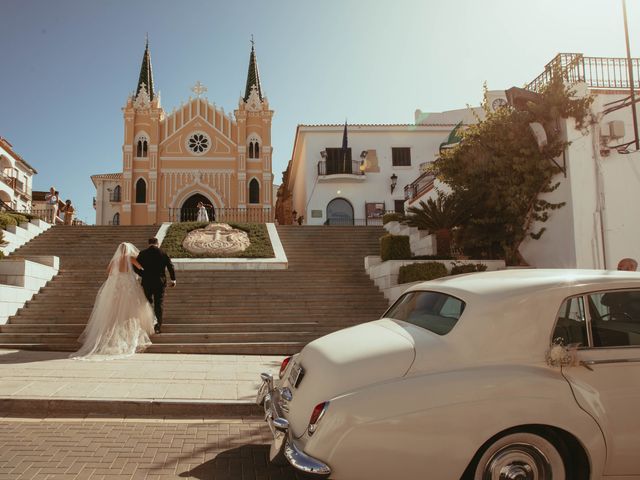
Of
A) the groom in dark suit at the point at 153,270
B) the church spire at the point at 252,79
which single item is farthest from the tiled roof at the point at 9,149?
the groom in dark suit at the point at 153,270

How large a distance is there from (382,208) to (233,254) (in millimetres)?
16724

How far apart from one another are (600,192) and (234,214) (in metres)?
28.9

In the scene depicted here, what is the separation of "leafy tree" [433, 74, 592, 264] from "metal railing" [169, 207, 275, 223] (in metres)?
24.9

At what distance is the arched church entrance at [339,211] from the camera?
107ft

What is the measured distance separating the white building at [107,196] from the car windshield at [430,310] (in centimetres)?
5722

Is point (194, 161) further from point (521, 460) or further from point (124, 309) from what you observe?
point (521, 460)

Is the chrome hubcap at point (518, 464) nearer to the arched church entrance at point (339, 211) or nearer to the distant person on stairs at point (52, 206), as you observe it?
the distant person on stairs at point (52, 206)

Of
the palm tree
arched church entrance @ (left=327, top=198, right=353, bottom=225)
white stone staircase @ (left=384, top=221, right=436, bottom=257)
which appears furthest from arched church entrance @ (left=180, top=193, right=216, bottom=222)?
the palm tree

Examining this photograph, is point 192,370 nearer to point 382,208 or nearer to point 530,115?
point 530,115

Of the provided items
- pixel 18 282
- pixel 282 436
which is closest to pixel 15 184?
pixel 18 282

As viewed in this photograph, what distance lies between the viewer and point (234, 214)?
3781 cm

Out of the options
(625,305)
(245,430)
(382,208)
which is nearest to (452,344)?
(625,305)

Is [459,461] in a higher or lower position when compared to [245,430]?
higher

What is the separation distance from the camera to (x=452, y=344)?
316 centimetres
